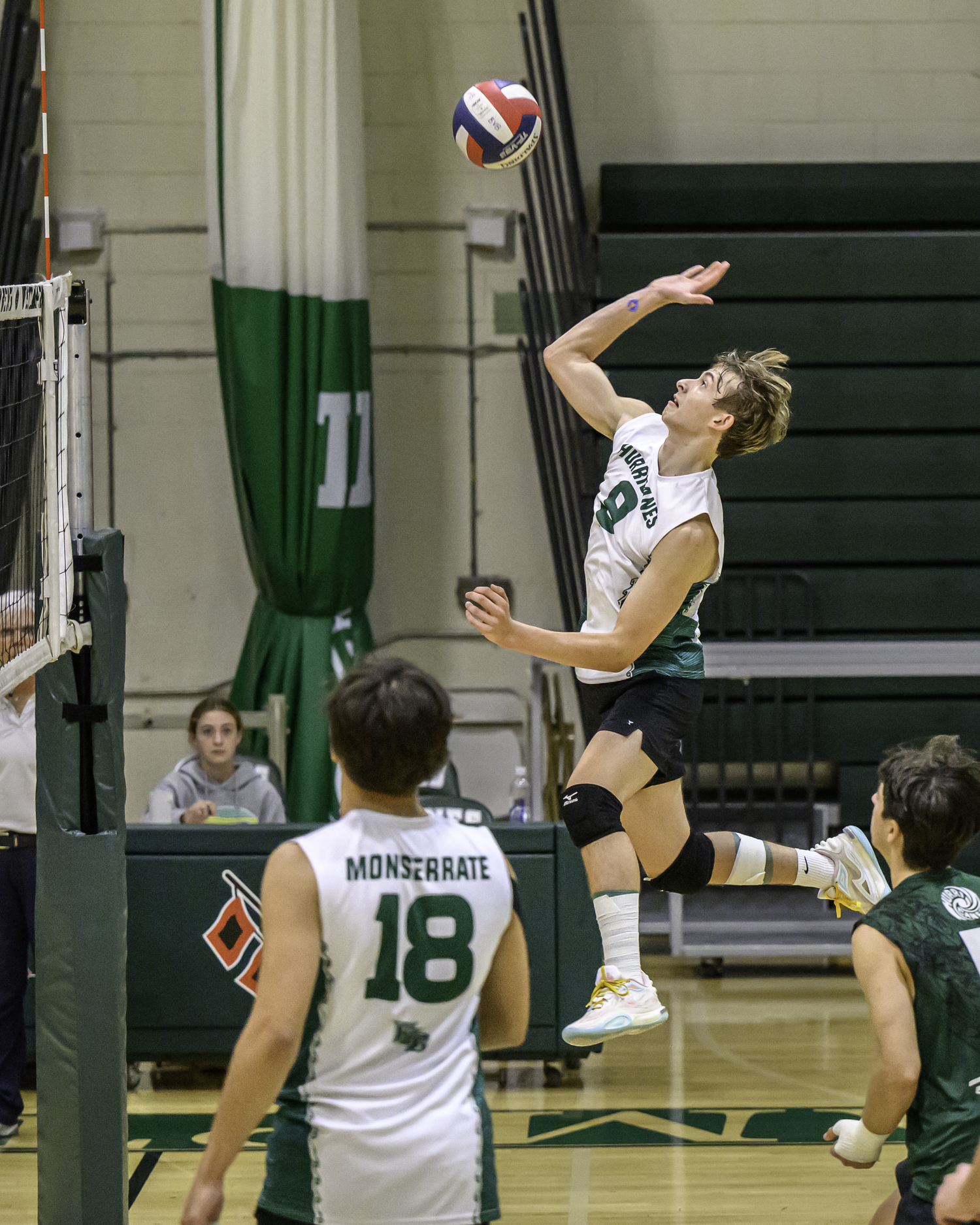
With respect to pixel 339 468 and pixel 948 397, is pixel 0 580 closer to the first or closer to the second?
pixel 339 468

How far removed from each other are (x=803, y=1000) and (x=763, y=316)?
3449 millimetres

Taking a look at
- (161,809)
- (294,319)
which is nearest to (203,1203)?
(161,809)

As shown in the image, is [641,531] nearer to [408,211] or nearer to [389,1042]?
[389,1042]

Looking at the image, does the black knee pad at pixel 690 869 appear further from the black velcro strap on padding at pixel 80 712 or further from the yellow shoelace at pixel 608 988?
the black velcro strap on padding at pixel 80 712

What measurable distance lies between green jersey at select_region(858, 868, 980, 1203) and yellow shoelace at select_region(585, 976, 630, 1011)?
1.06m

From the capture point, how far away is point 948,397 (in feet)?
26.6

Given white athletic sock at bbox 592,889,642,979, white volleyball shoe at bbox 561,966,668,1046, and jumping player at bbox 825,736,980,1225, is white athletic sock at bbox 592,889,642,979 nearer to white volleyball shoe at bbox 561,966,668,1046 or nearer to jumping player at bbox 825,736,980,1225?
white volleyball shoe at bbox 561,966,668,1046

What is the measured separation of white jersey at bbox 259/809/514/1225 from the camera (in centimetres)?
219

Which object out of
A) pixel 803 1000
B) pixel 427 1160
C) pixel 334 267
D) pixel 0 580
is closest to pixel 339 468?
pixel 334 267

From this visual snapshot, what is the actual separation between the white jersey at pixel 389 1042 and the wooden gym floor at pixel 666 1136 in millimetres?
2624

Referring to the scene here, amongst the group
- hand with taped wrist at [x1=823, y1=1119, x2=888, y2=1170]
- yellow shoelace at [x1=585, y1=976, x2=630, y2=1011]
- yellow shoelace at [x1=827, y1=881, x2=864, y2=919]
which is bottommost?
hand with taped wrist at [x1=823, y1=1119, x2=888, y2=1170]

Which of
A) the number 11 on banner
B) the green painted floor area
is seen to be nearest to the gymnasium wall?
the number 11 on banner

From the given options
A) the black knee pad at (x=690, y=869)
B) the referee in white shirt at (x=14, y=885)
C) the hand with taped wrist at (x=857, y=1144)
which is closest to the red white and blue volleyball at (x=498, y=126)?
the black knee pad at (x=690, y=869)

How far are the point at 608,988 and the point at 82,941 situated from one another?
1428 millimetres
